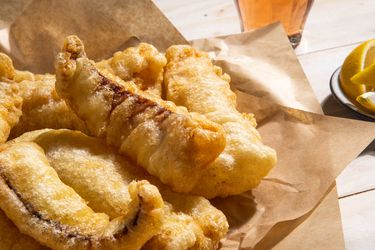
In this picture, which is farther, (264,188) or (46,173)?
(264,188)

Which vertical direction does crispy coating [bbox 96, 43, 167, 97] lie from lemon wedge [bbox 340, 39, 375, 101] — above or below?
above

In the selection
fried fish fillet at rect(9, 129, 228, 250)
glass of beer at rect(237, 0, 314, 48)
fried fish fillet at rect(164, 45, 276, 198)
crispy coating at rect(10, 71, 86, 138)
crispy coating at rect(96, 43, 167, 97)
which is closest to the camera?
fried fish fillet at rect(9, 129, 228, 250)

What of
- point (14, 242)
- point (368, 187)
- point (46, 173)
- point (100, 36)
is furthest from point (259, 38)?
point (14, 242)

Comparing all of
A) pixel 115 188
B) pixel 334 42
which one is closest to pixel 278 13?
pixel 334 42

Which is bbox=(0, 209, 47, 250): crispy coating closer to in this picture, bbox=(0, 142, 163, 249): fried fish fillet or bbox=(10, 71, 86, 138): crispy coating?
bbox=(0, 142, 163, 249): fried fish fillet

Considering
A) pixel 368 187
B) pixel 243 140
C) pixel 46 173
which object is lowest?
pixel 368 187

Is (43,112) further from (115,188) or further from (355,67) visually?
(355,67)

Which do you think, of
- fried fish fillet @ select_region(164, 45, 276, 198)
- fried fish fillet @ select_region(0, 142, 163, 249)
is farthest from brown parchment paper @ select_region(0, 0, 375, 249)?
fried fish fillet @ select_region(0, 142, 163, 249)

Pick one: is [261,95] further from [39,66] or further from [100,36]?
[39,66]
